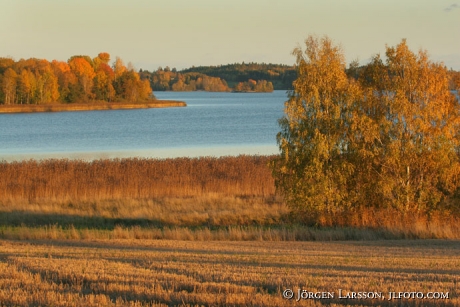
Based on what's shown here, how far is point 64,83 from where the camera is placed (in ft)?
445

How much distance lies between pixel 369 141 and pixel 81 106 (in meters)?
115

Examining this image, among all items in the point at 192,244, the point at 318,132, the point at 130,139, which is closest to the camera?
the point at 192,244

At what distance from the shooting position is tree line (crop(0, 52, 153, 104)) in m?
122

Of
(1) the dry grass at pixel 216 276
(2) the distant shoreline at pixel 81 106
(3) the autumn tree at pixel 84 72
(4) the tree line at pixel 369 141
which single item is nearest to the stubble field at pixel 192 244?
(1) the dry grass at pixel 216 276

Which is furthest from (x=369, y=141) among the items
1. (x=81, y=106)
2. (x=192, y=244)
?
(x=81, y=106)

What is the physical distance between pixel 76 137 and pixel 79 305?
62.5 metres

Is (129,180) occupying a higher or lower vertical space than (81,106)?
lower

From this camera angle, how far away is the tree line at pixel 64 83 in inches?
4813

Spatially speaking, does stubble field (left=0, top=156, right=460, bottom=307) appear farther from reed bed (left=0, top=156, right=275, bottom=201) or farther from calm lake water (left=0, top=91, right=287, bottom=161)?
calm lake water (left=0, top=91, right=287, bottom=161)

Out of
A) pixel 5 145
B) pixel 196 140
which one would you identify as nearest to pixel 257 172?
pixel 196 140

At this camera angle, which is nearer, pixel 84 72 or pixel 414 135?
pixel 414 135

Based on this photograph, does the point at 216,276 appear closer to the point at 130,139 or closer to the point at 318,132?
the point at 318,132

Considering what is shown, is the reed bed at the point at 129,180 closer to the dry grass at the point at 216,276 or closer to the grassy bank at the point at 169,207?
the grassy bank at the point at 169,207
